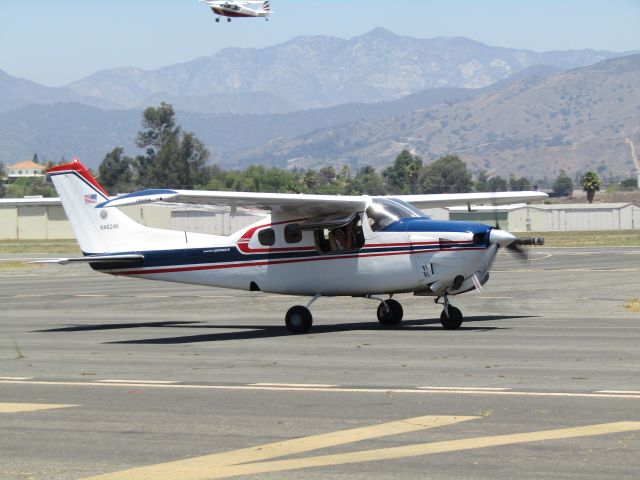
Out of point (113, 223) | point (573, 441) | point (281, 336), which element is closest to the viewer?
point (573, 441)

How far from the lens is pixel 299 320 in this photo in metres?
19.9

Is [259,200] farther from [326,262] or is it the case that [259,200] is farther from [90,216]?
[90,216]

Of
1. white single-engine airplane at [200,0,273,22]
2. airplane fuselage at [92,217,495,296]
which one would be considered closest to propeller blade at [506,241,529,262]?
airplane fuselage at [92,217,495,296]

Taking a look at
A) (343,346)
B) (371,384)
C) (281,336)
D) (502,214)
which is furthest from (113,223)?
(502,214)

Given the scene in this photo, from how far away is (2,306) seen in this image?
28578mm

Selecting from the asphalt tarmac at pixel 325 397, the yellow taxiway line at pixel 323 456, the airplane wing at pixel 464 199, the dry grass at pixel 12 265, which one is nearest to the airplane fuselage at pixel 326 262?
the asphalt tarmac at pixel 325 397

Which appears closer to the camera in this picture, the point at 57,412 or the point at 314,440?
the point at 314,440

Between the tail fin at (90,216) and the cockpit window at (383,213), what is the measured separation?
189 inches

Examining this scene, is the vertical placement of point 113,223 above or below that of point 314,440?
above

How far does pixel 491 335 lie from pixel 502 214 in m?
101

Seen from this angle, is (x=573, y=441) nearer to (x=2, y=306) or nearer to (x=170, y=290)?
(x=2, y=306)

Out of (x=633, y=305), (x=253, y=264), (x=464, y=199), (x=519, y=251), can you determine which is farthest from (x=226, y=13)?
(x=519, y=251)

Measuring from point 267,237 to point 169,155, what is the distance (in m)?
139

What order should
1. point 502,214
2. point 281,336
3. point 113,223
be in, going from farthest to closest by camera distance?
1. point 502,214
2. point 113,223
3. point 281,336
